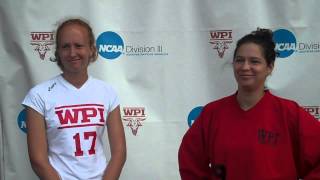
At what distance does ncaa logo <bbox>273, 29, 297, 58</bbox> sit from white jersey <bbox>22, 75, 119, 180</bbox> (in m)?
1.52

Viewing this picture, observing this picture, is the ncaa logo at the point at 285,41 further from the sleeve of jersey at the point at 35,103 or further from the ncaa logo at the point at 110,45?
the sleeve of jersey at the point at 35,103

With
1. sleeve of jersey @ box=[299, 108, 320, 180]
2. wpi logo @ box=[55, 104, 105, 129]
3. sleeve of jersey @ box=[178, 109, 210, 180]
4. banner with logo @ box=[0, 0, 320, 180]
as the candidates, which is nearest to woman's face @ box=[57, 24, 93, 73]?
wpi logo @ box=[55, 104, 105, 129]

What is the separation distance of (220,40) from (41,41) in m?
1.21

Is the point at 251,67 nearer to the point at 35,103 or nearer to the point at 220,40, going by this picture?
the point at 35,103

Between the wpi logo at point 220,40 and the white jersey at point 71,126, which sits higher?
the wpi logo at point 220,40

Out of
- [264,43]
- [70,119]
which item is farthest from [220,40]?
[70,119]

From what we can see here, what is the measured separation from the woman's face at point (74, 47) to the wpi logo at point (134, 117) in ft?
3.59

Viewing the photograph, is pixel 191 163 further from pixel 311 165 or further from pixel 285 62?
pixel 285 62

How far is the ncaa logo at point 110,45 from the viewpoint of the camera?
2982mm

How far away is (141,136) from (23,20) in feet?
3.67

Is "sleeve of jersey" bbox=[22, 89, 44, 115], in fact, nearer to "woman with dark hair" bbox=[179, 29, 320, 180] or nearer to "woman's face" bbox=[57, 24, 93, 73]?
"woman's face" bbox=[57, 24, 93, 73]

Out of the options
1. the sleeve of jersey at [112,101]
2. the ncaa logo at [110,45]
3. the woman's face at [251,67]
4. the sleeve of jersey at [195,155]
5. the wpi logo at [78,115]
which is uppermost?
the ncaa logo at [110,45]

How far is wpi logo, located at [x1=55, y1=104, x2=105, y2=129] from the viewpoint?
1.87m

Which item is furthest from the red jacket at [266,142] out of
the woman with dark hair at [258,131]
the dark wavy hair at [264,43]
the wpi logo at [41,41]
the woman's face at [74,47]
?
the wpi logo at [41,41]
